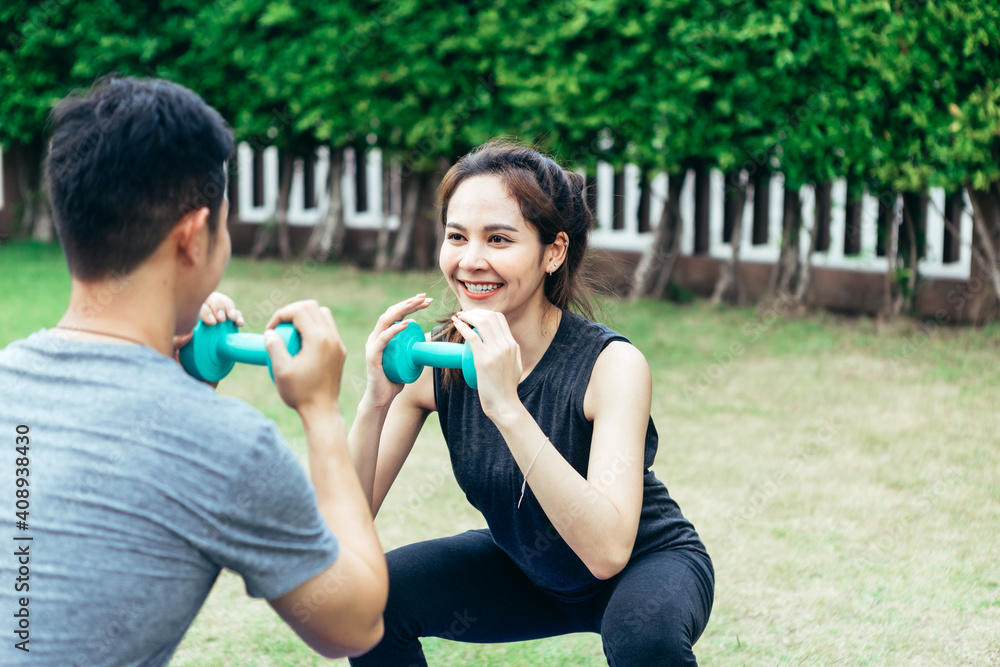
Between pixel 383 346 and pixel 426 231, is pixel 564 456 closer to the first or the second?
pixel 383 346

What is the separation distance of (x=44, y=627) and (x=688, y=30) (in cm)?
642

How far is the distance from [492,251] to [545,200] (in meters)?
0.19

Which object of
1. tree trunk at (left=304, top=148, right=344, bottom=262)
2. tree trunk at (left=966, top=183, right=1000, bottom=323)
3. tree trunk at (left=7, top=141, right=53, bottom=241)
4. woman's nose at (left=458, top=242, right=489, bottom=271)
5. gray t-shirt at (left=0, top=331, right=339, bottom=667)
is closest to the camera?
gray t-shirt at (left=0, top=331, right=339, bottom=667)

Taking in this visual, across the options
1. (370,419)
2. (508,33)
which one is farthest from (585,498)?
(508,33)

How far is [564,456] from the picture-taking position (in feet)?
8.37

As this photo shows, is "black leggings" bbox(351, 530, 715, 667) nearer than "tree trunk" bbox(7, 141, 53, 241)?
Yes

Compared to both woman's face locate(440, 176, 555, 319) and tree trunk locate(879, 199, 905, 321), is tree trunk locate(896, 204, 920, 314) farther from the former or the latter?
woman's face locate(440, 176, 555, 319)

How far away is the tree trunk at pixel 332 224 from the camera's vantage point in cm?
998

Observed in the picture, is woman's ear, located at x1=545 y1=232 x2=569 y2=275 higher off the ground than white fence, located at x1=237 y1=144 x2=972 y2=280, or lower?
higher

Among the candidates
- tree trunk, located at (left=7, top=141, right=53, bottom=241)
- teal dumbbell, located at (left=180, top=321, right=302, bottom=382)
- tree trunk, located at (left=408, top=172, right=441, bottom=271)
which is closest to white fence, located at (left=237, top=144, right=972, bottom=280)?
→ tree trunk, located at (left=408, top=172, right=441, bottom=271)

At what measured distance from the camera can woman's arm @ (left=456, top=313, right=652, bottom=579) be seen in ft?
7.25

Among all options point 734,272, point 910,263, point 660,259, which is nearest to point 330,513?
point 910,263

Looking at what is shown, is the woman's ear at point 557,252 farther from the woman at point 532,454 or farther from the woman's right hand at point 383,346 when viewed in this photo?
the woman's right hand at point 383,346

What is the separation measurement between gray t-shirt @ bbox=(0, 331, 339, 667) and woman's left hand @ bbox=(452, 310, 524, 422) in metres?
0.66
